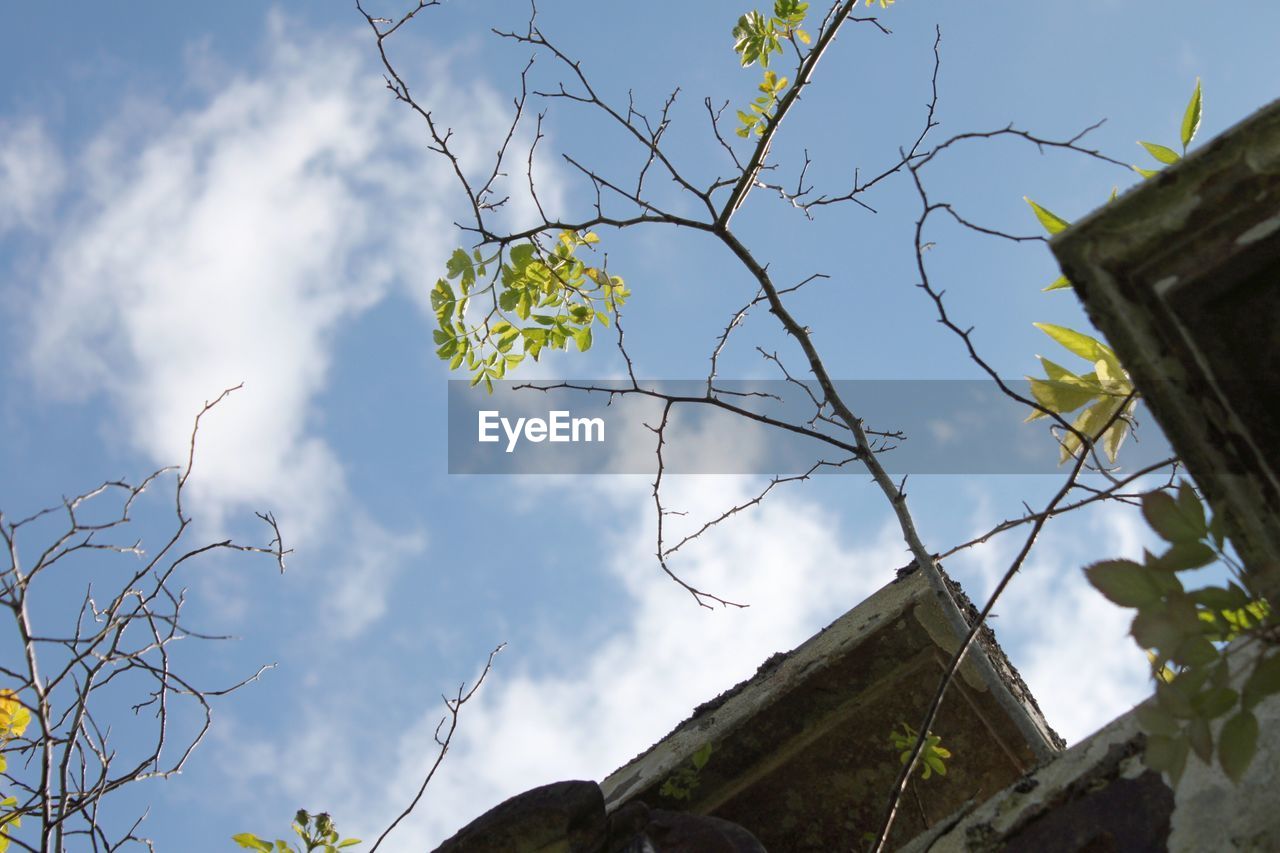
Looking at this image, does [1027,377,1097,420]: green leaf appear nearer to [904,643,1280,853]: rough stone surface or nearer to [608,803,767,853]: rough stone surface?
[904,643,1280,853]: rough stone surface

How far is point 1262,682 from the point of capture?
112 centimetres

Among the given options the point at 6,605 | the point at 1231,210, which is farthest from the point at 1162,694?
the point at 6,605

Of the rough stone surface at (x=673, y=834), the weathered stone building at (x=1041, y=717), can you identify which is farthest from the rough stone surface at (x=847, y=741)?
the rough stone surface at (x=673, y=834)

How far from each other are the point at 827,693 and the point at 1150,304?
171 cm

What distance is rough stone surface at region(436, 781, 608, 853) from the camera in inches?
87.4

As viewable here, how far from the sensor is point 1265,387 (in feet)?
3.82

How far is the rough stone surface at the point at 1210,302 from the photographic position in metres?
1.16

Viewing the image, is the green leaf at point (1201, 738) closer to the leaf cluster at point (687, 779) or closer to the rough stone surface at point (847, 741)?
the rough stone surface at point (847, 741)

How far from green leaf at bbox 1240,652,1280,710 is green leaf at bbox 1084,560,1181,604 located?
0.38 feet

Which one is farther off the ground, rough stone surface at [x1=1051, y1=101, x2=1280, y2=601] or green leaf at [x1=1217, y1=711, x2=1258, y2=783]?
rough stone surface at [x1=1051, y1=101, x2=1280, y2=601]

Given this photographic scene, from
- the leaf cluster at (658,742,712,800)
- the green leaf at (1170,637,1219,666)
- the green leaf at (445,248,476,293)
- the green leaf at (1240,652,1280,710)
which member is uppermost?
the green leaf at (445,248,476,293)

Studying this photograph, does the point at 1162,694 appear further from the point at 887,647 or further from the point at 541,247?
the point at 541,247

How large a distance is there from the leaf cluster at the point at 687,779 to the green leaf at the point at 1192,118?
5.97ft

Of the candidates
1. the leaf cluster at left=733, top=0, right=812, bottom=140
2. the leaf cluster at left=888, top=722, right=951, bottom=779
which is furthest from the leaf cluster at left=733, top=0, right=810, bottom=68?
the leaf cluster at left=888, top=722, right=951, bottom=779
